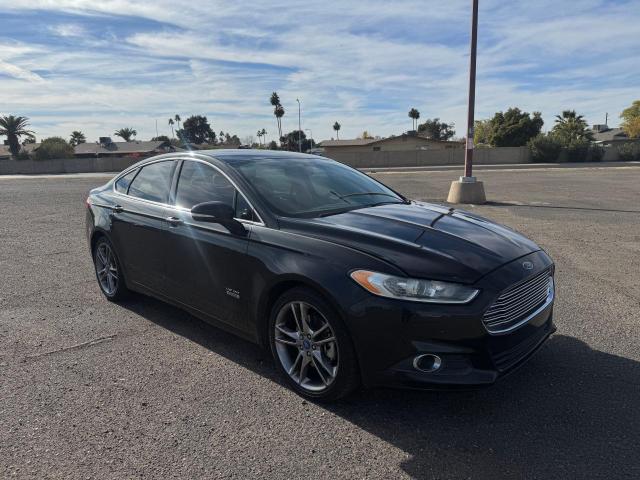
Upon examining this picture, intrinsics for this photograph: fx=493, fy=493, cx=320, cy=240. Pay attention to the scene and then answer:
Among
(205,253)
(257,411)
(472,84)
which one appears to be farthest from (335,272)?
(472,84)

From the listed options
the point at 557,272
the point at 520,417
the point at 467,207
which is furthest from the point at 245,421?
the point at 467,207

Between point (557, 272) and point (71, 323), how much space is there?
559 cm

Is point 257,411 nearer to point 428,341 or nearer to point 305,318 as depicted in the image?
point 305,318

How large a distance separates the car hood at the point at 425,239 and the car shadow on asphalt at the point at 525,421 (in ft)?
2.48

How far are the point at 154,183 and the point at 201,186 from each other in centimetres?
82

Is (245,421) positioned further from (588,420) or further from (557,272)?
(557,272)

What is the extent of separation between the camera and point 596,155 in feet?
164

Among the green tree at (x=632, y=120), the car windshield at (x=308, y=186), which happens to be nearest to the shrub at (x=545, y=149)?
the green tree at (x=632, y=120)

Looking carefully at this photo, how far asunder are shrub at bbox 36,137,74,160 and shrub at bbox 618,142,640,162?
6882cm

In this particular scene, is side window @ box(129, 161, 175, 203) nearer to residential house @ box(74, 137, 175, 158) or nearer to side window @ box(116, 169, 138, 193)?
side window @ box(116, 169, 138, 193)

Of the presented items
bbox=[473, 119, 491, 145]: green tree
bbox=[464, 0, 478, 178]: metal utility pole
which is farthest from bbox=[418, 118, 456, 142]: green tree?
bbox=[464, 0, 478, 178]: metal utility pole

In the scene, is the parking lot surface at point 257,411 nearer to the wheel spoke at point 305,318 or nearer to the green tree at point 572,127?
the wheel spoke at point 305,318

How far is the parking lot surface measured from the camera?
2633 millimetres

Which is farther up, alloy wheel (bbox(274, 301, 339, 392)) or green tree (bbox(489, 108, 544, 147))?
green tree (bbox(489, 108, 544, 147))
